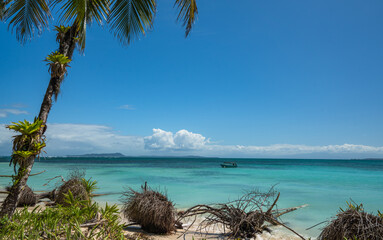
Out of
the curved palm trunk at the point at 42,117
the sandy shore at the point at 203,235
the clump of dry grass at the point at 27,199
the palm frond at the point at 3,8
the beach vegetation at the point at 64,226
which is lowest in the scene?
the sandy shore at the point at 203,235

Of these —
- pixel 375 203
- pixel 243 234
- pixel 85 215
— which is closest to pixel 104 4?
pixel 85 215

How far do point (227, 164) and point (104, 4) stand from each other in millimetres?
42855

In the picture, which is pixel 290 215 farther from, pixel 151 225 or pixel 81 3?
pixel 81 3

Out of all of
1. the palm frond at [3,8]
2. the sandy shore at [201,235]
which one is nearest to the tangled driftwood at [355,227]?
the sandy shore at [201,235]

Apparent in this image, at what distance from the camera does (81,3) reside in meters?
4.37

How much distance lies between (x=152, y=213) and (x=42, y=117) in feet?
9.97

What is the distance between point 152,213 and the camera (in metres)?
5.67

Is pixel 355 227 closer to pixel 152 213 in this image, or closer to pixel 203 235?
pixel 203 235

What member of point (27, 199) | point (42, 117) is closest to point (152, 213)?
point (42, 117)

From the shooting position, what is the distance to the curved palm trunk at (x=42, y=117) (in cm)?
410

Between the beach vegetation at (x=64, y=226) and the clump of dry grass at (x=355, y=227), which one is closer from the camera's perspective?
the beach vegetation at (x=64, y=226)

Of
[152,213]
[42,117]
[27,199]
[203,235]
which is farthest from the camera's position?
[27,199]

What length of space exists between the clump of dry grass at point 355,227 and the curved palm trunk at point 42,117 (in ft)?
16.7

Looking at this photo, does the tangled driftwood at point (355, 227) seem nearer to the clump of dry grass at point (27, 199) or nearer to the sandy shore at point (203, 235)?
the sandy shore at point (203, 235)
